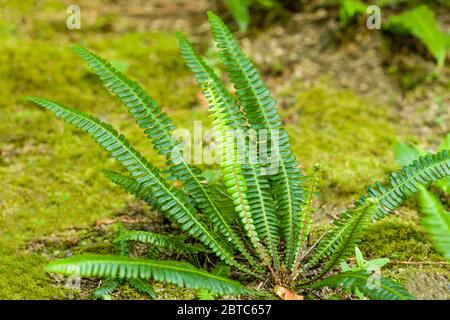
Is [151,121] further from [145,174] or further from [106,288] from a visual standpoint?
[106,288]

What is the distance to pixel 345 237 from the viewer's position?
241 cm

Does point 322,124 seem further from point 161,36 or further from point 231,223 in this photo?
point 161,36

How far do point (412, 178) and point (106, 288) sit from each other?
5.89ft

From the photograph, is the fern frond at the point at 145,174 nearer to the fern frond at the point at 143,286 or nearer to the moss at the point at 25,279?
the fern frond at the point at 143,286


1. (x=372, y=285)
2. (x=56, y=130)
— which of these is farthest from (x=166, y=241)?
(x=56, y=130)

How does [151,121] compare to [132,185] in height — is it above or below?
above

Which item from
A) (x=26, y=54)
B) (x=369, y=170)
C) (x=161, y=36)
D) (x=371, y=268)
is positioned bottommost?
(x=371, y=268)

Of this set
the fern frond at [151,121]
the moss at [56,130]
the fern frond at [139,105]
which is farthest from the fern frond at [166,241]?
the moss at [56,130]

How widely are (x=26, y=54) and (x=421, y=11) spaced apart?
3918mm

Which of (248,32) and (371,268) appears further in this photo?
(248,32)

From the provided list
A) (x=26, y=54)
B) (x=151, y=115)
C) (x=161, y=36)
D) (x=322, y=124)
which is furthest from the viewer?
(x=161, y=36)

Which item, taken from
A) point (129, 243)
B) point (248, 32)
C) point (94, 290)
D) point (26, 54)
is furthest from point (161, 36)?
point (94, 290)

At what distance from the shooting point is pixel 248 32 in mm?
5430
